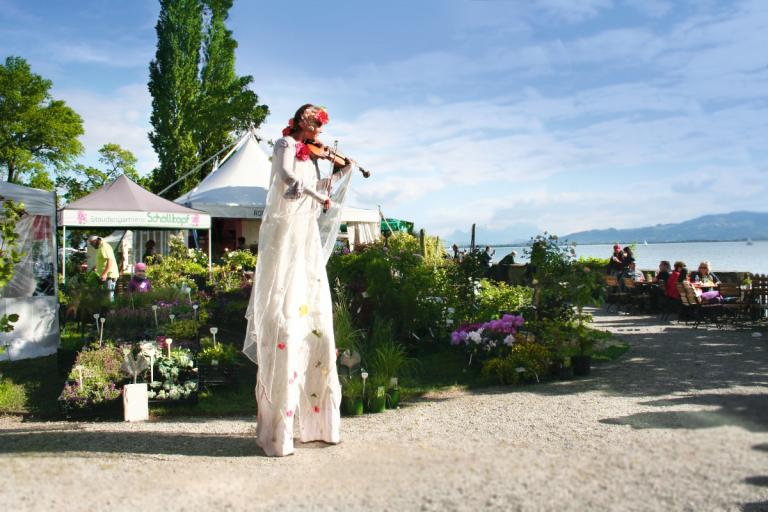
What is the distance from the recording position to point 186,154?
32844 millimetres

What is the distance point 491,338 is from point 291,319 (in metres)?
4.08

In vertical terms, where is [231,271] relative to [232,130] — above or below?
below

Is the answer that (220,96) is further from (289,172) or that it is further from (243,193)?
(289,172)

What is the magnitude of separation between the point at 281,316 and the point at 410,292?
495cm

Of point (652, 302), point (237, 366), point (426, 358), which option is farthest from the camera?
point (652, 302)

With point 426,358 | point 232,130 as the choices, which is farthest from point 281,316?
point 232,130

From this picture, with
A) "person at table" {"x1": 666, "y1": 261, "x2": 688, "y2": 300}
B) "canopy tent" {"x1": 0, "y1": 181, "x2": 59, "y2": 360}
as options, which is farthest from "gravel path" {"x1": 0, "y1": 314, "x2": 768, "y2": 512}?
"person at table" {"x1": 666, "y1": 261, "x2": 688, "y2": 300}

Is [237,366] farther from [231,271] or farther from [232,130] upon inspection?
[232,130]

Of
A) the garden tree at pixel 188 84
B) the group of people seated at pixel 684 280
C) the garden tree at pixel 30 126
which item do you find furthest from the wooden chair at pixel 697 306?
the garden tree at pixel 30 126

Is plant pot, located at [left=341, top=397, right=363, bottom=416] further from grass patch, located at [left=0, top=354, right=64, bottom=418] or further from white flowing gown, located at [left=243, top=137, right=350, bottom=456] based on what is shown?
grass patch, located at [left=0, top=354, right=64, bottom=418]

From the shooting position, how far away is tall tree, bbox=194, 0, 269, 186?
99.7 ft

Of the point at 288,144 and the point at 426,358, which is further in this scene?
the point at 426,358

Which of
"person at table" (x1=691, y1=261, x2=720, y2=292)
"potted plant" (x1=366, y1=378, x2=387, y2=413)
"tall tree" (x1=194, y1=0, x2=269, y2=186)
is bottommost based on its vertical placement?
"potted plant" (x1=366, y1=378, x2=387, y2=413)

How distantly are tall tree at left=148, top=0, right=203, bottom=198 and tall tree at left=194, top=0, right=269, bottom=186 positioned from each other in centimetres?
60
